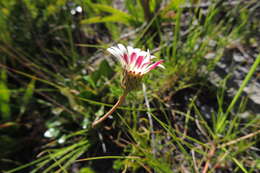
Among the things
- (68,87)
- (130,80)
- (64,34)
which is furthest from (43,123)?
(130,80)

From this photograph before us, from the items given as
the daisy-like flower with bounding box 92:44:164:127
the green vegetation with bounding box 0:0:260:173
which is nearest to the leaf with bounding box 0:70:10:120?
the green vegetation with bounding box 0:0:260:173

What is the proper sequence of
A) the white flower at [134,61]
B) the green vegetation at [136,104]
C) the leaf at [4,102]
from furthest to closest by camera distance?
the leaf at [4,102] < the green vegetation at [136,104] < the white flower at [134,61]

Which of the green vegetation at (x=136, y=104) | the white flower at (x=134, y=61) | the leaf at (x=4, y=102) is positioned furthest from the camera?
the leaf at (x=4, y=102)

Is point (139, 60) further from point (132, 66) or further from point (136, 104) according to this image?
point (136, 104)

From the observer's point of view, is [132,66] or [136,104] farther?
[136,104]

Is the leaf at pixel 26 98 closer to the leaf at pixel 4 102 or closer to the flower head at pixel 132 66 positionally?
the leaf at pixel 4 102

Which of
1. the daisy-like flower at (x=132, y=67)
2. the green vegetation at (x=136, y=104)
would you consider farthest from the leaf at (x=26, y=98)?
the daisy-like flower at (x=132, y=67)

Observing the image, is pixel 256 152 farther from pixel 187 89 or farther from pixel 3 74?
pixel 3 74

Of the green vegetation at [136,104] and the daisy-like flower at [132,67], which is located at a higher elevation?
the daisy-like flower at [132,67]

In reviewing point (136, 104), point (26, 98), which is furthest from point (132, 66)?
point (26, 98)
